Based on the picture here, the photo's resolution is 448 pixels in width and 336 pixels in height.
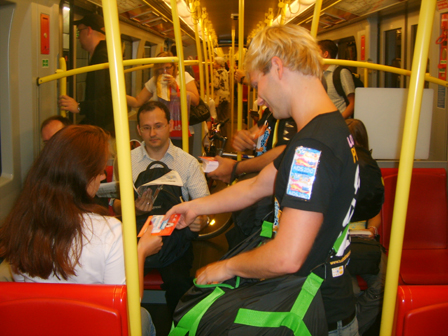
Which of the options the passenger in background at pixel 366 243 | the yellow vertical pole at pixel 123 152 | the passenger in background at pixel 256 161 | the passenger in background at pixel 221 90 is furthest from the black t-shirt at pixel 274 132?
the passenger in background at pixel 221 90

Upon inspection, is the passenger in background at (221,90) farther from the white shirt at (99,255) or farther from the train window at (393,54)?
the white shirt at (99,255)

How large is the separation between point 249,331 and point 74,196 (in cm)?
86

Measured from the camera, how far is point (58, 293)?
46.0 inches

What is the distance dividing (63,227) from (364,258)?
61.8 inches

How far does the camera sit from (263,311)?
109cm

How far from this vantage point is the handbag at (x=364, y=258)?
6.93ft

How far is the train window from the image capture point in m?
5.82

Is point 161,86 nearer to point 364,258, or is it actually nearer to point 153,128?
point 153,128

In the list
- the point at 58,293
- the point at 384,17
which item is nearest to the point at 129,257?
the point at 58,293

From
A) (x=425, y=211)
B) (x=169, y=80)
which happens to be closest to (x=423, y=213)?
(x=425, y=211)

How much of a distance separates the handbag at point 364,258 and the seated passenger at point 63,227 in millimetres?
1185

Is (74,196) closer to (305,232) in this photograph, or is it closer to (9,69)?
(305,232)

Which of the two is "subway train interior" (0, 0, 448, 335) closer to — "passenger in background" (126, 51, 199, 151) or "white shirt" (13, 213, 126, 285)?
"white shirt" (13, 213, 126, 285)

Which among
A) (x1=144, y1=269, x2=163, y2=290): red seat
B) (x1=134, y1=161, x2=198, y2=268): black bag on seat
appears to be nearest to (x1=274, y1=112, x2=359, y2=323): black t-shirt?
(x1=134, y1=161, x2=198, y2=268): black bag on seat
